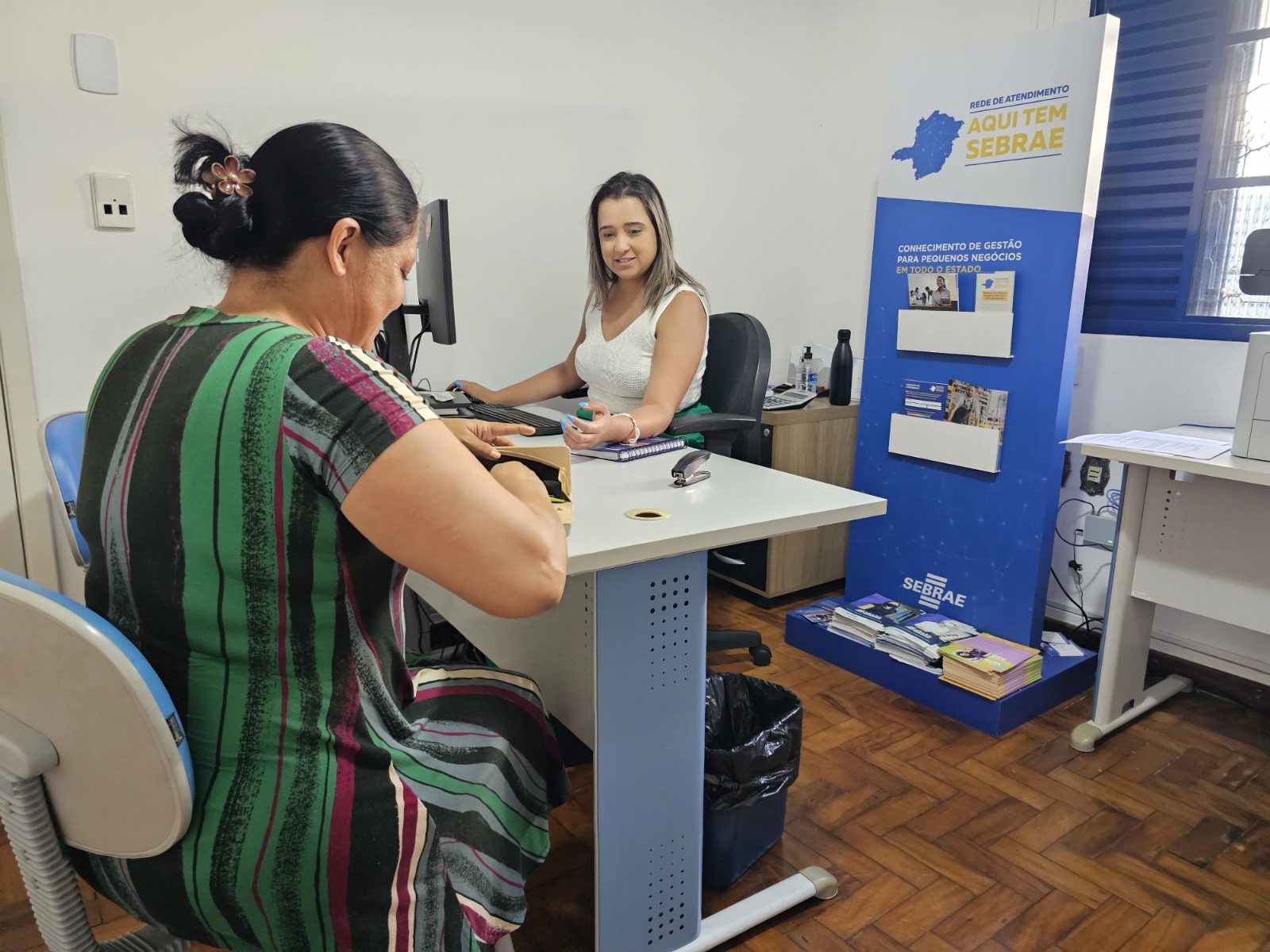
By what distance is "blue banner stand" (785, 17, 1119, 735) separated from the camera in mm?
2162

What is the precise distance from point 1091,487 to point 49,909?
8.91 feet

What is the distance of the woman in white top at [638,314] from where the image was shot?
2.21 m

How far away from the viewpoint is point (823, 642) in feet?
8.59

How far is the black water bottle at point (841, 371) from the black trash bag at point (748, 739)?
1595 mm

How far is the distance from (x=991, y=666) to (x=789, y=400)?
1239 mm

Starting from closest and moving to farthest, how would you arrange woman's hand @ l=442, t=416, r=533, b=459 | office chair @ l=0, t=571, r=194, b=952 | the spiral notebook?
1. office chair @ l=0, t=571, r=194, b=952
2. woman's hand @ l=442, t=416, r=533, b=459
3. the spiral notebook

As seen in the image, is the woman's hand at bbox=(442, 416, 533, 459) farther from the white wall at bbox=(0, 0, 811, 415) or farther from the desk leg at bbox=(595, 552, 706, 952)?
the white wall at bbox=(0, 0, 811, 415)

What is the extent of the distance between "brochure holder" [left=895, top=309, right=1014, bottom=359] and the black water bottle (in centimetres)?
A: 46

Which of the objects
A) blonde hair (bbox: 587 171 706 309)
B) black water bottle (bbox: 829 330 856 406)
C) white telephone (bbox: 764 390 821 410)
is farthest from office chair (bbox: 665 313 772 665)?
black water bottle (bbox: 829 330 856 406)

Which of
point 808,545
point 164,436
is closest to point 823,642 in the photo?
point 808,545

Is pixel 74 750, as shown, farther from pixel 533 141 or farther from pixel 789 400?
pixel 789 400

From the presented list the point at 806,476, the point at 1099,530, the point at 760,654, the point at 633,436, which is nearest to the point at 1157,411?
the point at 1099,530

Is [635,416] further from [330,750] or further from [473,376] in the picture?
[330,750]

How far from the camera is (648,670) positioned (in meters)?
1.27
